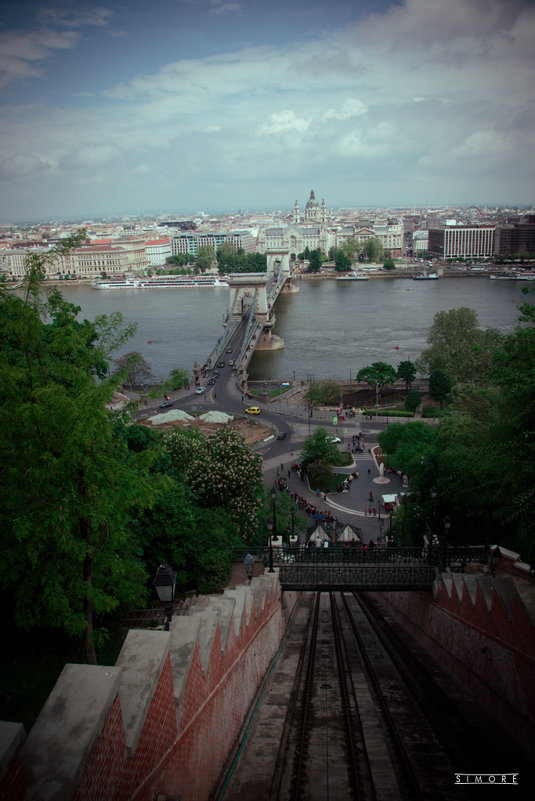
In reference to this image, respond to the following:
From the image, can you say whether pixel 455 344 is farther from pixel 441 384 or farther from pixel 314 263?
pixel 314 263

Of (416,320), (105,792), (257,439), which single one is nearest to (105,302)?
(416,320)

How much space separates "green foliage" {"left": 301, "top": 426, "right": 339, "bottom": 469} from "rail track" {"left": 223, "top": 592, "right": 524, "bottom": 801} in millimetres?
12426

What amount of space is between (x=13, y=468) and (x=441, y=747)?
16.1 feet

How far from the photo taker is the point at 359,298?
76875 millimetres

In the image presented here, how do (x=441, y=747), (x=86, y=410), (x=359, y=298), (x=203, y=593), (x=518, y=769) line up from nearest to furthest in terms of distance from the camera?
(x=86, y=410) < (x=518, y=769) < (x=441, y=747) < (x=203, y=593) < (x=359, y=298)

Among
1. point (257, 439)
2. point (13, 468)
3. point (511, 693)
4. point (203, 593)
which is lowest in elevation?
point (257, 439)

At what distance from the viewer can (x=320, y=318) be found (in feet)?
207

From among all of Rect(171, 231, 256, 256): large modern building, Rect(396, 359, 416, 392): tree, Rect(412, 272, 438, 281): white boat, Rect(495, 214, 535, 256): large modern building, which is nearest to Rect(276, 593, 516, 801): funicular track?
Rect(396, 359, 416, 392): tree

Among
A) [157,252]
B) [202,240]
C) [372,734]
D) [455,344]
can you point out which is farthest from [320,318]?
[202,240]

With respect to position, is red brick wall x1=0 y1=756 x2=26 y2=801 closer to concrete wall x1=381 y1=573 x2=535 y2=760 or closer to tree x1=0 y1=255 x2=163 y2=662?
tree x1=0 y1=255 x2=163 y2=662

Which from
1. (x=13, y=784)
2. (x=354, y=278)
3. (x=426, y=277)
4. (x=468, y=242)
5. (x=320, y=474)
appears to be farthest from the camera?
(x=468, y=242)

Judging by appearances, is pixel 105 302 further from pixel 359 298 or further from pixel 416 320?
pixel 416 320

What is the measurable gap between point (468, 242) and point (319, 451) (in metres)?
118

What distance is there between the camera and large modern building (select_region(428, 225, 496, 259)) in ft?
403
